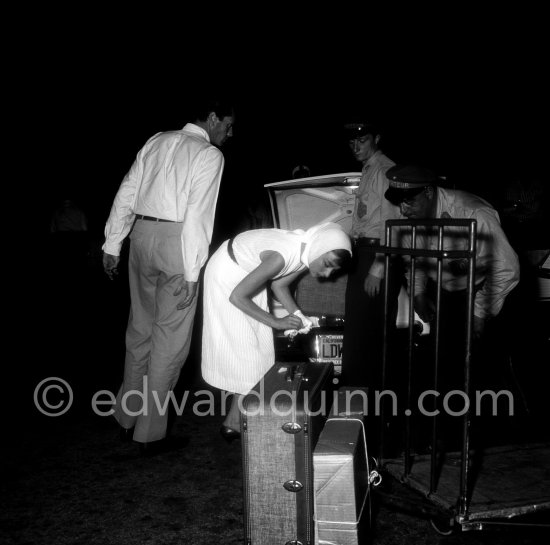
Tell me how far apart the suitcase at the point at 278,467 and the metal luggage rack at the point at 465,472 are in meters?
0.58

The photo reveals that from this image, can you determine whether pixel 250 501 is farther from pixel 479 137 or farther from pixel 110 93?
pixel 479 137

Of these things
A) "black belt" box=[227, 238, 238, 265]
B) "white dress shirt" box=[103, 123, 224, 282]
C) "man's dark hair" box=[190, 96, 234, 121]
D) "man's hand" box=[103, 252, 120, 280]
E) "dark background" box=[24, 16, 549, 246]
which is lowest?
"man's hand" box=[103, 252, 120, 280]

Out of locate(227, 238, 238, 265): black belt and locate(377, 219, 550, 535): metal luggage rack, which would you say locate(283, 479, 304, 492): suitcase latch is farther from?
locate(227, 238, 238, 265): black belt

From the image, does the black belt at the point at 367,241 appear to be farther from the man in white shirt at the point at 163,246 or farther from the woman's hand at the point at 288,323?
the man in white shirt at the point at 163,246

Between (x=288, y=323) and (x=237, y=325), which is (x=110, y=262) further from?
(x=288, y=323)

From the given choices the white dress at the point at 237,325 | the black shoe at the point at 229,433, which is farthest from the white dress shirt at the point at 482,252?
the black shoe at the point at 229,433

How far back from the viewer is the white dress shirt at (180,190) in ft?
12.1

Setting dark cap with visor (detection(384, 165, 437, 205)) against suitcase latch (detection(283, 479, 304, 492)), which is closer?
suitcase latch (detection(283, 479, 304, 492))

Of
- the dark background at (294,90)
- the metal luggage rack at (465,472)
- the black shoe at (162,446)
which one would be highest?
the dark background at (294,90)

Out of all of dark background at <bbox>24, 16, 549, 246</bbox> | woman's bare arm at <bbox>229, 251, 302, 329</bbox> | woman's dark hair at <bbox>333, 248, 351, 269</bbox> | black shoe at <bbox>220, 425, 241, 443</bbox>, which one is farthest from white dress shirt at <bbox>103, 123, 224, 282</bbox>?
dark background at <bbox>24, 16, 549, 246</bbox>

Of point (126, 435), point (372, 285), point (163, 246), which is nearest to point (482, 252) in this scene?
point (372, 285)

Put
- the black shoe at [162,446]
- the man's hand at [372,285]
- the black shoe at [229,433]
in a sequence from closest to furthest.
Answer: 1. the black shoe at [162,446]
2. the black shoe at [229,433]
3. the man's hand at [372,285]

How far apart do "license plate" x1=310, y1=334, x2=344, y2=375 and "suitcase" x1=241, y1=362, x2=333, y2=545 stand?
6.85ft

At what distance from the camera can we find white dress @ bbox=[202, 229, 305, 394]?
365 cm
